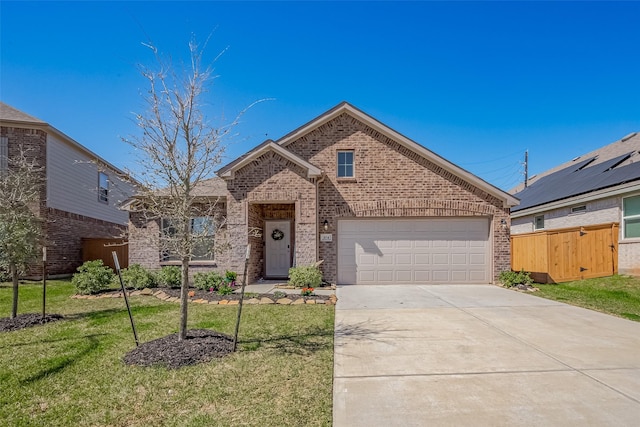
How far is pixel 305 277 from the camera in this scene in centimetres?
1121

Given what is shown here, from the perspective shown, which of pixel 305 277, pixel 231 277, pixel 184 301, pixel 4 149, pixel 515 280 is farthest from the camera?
pixel 4 149

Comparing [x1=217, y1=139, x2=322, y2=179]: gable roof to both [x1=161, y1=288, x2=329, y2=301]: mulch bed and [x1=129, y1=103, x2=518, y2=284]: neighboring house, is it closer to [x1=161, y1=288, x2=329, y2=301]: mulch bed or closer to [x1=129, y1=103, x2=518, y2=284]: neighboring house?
[x1=129, y1=103, x2=518, y2=284]: neighboring house

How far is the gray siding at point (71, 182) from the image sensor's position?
15086 mm

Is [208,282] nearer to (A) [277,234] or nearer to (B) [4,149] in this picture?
(A) [277,234]

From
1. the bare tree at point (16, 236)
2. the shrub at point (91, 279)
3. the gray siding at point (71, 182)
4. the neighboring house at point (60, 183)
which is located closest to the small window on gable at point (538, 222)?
the shrub at point (91, 279)

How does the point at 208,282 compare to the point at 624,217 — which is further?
the point at 624,217

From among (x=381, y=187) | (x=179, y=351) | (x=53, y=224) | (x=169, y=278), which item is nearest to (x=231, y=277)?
(x=169, y=278)

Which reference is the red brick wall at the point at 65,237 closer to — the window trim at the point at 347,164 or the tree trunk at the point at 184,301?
the window trim at the point at 347,164

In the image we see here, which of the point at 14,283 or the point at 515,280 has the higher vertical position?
the point at 14,283

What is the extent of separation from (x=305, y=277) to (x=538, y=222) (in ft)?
46.0

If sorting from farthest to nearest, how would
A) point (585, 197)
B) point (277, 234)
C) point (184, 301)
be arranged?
point (585, 197)
point (277, 234)
point (184, 301)

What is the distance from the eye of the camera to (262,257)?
1396 cm

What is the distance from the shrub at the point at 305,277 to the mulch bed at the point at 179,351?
18.4 ft

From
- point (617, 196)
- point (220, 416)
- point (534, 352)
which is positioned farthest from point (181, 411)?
point (617, 196)
